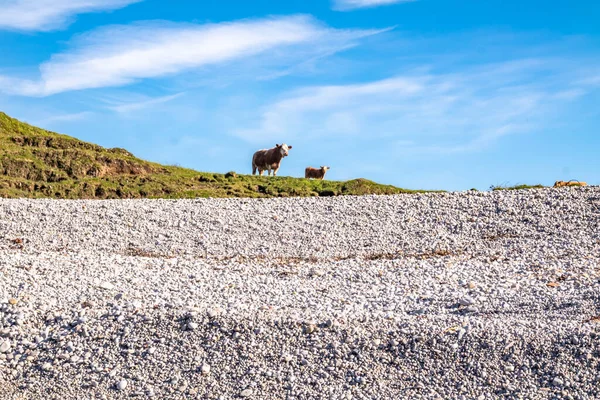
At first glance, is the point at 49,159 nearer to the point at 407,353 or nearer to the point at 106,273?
the point at 106,273

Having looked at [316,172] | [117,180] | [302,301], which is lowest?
[302,301]

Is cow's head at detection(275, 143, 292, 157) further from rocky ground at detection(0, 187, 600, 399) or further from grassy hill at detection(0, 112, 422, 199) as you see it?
rocky ground at detection(0, 187, 600, 399)

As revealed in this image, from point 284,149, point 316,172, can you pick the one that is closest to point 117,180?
point 284,149

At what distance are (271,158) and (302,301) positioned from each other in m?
22.0

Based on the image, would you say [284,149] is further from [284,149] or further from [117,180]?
[117,180]

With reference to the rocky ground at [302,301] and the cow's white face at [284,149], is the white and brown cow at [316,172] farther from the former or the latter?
the rocky ground at [302,301]

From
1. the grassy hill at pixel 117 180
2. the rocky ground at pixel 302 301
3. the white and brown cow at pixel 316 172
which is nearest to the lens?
the rocky ground at pixel 302 301

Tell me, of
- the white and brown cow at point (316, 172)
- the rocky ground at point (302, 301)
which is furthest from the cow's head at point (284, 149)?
the rocky ground at point (302, 301)

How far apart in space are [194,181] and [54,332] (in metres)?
13.5

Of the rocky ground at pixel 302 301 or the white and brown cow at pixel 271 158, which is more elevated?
the white and brown cow at pixel 271 158

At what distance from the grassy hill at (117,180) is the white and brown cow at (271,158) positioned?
736cm

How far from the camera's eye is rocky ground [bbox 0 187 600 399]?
25.0 feet

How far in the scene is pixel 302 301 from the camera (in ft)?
32.6

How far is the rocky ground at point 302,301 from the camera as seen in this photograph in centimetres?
761
